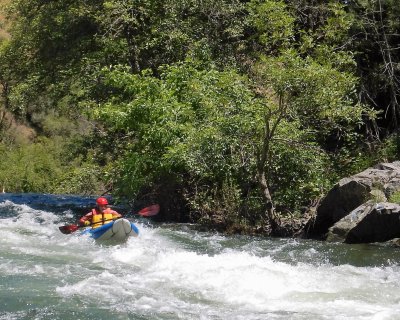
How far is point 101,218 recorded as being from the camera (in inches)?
460

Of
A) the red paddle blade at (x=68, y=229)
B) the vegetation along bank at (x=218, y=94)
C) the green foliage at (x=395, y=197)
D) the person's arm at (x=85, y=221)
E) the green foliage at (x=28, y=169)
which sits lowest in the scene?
the green foliage at (x=28, y=169)

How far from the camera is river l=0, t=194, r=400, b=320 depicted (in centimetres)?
667

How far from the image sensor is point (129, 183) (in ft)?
43.9

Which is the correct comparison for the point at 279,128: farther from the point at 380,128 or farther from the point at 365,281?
the point at 365,281

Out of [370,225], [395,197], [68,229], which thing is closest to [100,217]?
[68,229]

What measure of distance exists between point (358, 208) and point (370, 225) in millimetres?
488

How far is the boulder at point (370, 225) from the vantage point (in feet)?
34.8

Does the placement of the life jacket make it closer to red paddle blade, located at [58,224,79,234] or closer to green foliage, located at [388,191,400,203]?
red paddle blade, located at [58,224,79,234]

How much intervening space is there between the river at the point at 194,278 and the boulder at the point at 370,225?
319mm

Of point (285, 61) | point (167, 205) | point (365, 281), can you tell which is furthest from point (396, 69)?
point (365, 281)

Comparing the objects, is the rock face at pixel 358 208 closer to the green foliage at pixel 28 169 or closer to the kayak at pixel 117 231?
the kayak at pixel 117 231

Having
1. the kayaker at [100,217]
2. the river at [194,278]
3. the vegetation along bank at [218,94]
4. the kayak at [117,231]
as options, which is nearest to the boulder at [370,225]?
the river at [194,278]

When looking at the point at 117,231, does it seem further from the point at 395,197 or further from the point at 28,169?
the point at 28,169

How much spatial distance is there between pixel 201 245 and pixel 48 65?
28.0ft
